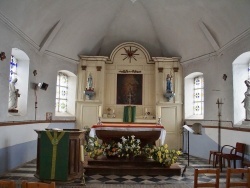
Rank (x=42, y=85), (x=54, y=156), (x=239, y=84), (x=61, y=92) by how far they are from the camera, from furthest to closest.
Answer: (x=61, y=92) < (x=42, y=85) < (x=239, y=84) < (x=54, y=156)

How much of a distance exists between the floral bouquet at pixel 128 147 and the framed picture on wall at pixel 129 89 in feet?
15.3

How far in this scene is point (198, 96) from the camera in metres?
12.1

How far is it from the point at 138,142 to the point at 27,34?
4846 mm

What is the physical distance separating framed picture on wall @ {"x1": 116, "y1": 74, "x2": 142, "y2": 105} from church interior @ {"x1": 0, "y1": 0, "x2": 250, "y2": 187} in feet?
0.15

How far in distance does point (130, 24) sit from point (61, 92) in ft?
13.8

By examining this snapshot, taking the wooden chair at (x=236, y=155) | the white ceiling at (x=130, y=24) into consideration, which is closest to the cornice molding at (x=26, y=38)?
the white ceiling at (x=130, y=24)

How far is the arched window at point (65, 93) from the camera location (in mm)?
12070

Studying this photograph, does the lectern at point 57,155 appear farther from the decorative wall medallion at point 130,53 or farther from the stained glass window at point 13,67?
the decorative wall medallion at point 130,53

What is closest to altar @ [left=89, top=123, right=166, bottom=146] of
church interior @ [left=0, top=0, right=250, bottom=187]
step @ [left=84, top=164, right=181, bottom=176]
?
church interior @ [left=0, top=0, right=250, bottom=187]

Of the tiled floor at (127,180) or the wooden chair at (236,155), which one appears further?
the wooden chair at (236,155)

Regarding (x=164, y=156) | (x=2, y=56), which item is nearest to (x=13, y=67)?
(x=2, y=56)

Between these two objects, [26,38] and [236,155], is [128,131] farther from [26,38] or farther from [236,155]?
[26,38]

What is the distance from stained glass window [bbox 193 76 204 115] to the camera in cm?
1194

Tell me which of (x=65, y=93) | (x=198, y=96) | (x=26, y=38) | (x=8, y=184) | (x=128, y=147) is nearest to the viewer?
(x=8, y=184)
